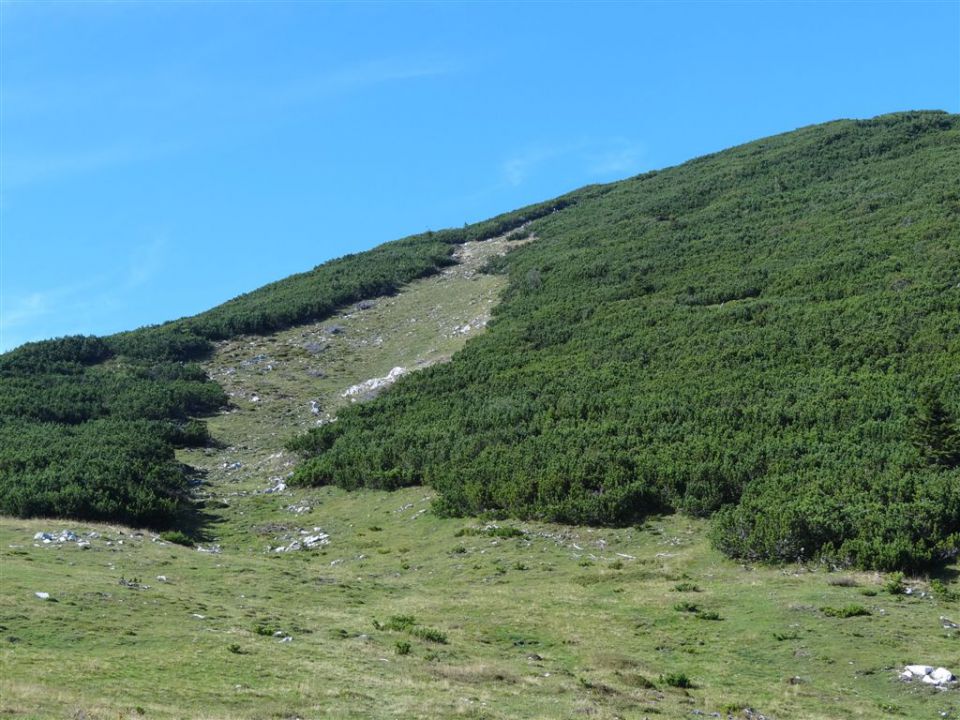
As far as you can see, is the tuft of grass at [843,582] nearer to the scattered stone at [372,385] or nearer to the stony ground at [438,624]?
the stony ground at [438,624]

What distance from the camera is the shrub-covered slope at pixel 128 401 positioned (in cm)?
3375

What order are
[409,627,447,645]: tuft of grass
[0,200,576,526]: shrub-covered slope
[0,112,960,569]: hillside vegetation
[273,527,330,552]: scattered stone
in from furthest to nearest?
[0,200,576,526]: shrub-covered slope
[273,527,330,552]: scattered stone
[0,112,960,569]: hillside vegetation
[409,627,447,645]: tuft of grass

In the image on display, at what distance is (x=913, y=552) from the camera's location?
77.3 feet

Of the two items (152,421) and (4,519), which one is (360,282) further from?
(4,519)

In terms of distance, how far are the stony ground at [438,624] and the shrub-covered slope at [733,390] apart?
1.39 m

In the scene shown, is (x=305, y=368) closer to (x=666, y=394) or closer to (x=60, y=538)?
(x=666, y=394)

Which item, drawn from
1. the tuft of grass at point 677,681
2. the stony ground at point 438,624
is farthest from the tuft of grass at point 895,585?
the tuft of grass at point 677,681

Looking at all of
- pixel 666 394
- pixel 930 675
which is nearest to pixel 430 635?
pixel 930 675

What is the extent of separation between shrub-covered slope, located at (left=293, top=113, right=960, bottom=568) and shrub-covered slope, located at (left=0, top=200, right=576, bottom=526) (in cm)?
808

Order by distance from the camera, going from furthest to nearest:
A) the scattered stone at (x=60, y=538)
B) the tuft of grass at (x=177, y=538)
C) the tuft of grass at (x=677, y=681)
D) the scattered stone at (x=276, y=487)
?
the scattered stone at (x=276, y=487), the tuft of grass at (x=177, y=538), the scattered stone at (x=60, y=538), the tuft of grass at (x=677, y=681)

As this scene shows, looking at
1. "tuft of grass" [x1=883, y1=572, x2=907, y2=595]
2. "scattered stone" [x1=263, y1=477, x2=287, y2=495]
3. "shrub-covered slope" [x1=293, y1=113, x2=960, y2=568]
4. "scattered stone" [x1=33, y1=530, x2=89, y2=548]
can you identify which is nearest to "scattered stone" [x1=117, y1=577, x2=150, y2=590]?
"scattered stone" [x1=33, y1=530, x2=89, y2=548]

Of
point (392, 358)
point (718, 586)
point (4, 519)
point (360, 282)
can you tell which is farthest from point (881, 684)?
point (360, 282)

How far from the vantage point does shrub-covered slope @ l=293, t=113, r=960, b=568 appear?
27.5m

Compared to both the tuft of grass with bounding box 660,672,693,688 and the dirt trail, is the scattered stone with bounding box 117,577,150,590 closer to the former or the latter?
the dirt trail
